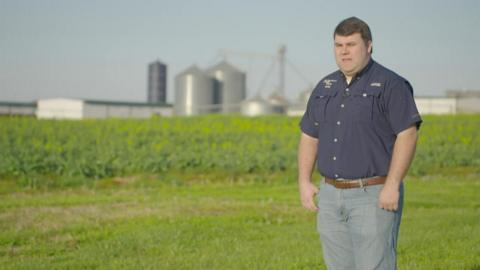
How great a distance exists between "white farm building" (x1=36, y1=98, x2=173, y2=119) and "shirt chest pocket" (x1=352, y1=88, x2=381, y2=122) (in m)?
71.7

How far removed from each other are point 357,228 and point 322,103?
0.86 m

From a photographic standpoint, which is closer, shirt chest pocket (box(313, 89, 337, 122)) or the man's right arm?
shirt chest pocket (box(313, 89, 337, 122))

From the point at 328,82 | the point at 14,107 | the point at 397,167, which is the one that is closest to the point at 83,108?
the point at 14,107

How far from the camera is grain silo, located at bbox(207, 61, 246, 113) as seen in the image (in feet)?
227

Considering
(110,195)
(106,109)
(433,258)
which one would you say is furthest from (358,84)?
(106,109)

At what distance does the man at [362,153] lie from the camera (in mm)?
4418

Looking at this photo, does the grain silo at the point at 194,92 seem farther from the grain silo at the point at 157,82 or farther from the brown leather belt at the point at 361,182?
the brown leather belt at the point at 361,182

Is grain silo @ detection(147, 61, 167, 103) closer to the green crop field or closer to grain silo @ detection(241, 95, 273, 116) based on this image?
grain silo @ detection(241, 95, 273, 116)

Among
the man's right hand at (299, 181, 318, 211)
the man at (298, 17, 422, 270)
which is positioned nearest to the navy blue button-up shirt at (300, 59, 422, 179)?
the man at (298, 17, 422, 270)

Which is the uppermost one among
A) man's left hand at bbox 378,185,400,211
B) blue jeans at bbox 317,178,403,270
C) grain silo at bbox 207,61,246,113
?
grain silo at bbox 207,61,246,113

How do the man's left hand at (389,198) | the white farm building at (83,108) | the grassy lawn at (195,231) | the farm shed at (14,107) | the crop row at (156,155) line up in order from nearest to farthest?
1. the man's left hand at (389,198)
2. the grassy lawn at (195,231)
3. the crop row at (156,155)
4. the farm shed at (14,107)
5. the white farm building at (83,108)

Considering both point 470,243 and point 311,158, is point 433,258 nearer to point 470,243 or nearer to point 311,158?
point 470,243

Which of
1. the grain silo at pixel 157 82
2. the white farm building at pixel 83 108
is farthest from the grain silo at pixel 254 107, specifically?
the grain silo at pixel 157 82

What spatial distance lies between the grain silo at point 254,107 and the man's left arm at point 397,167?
61503mm
